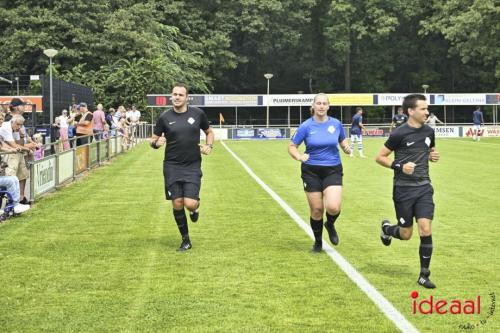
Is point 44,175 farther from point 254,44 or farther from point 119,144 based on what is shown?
point 254,44

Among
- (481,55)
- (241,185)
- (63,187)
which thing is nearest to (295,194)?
(241,185)

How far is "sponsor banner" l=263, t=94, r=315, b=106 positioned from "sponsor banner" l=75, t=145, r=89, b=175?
33342 mm

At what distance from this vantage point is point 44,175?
1470 cm

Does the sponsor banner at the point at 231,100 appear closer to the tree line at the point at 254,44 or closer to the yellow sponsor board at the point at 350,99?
the tree line at the point at 254,44

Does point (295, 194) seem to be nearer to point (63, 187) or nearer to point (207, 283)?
point (63, 187)

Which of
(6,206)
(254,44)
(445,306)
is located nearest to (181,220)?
(445,306)

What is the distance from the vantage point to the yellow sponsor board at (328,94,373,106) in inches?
2095

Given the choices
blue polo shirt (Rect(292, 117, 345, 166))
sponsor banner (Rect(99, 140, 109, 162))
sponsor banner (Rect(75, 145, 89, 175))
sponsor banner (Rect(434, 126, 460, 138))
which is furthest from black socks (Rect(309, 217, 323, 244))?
sponsor banner (Rect(434, 126, 460, 138))

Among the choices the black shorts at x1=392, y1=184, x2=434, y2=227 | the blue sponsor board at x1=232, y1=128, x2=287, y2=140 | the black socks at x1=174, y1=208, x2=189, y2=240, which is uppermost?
the blue sponsor board at x1=232, y1=128, x2=287, y2=140

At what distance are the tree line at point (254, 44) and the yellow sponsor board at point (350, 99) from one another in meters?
9.93

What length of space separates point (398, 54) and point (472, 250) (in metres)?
63.6

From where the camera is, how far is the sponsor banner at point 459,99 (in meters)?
53.5

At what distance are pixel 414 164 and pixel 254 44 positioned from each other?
6172 centimetres

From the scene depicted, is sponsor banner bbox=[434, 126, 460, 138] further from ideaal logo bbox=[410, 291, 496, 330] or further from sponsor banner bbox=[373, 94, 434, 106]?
ideaal logo bbox=[410, 291, 496, 330]
